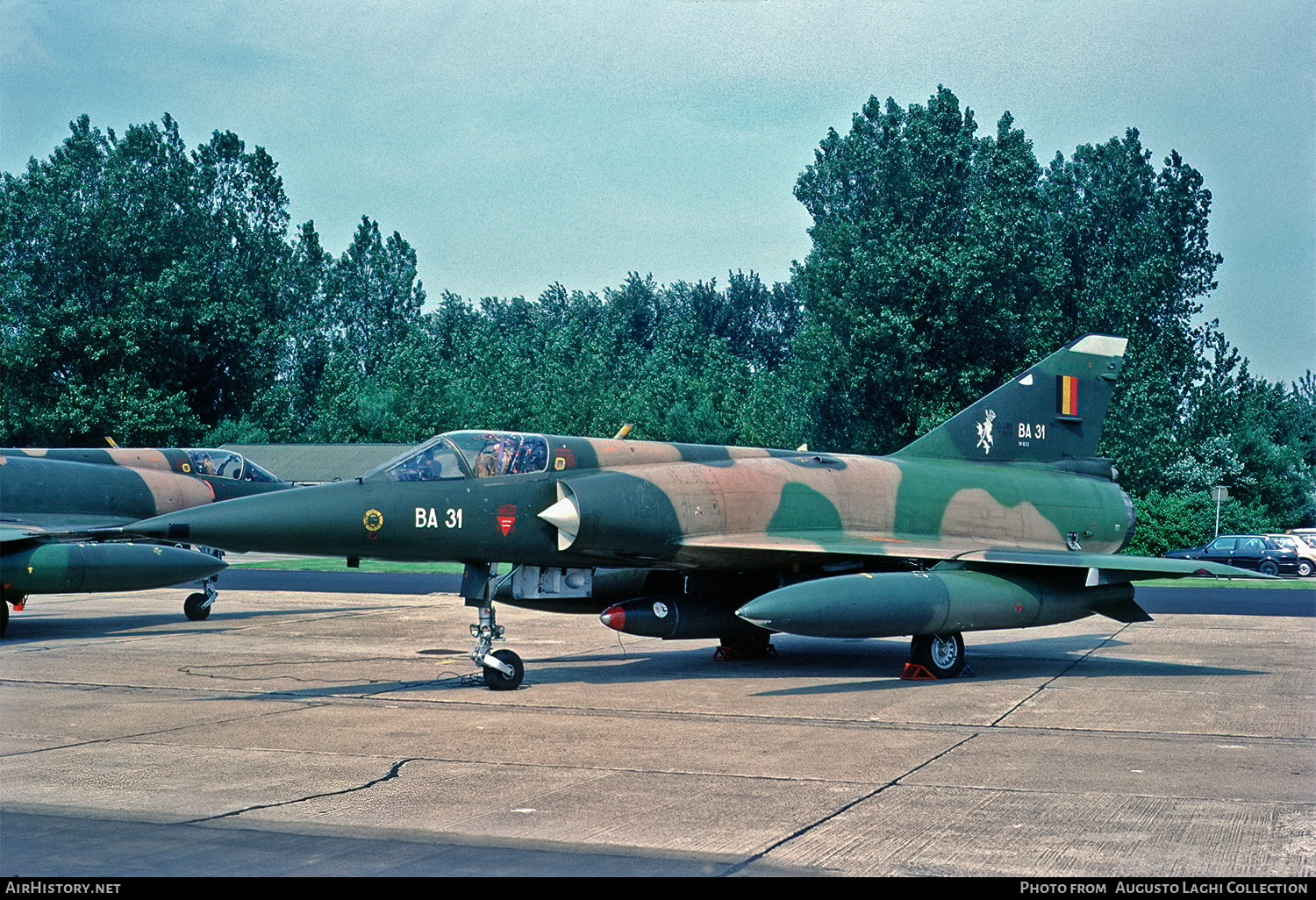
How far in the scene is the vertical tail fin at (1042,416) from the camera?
658 inches

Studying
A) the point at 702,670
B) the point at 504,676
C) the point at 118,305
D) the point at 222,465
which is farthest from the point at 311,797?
the point at 118,305

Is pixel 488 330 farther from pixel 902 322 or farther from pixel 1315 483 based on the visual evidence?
pixel 1315 483

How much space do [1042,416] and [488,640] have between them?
842 cm

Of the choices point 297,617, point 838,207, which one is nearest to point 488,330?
point 838,207

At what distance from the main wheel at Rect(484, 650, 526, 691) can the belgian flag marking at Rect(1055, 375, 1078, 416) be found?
336 inches

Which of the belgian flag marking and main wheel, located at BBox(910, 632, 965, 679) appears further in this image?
the belgian flag marking

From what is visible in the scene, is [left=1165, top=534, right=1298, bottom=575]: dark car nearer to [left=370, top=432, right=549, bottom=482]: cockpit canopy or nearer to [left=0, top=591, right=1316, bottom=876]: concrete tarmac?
[left=0, top=591, right=1316, bottom=876]: concrete tarmac

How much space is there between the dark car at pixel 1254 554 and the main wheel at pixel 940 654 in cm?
2694

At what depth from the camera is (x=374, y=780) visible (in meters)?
8.08

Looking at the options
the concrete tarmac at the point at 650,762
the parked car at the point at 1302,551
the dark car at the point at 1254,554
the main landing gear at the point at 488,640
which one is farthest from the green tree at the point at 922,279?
the main landing gear at the point at 488,640

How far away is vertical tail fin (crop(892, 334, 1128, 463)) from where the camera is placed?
54.9 feet

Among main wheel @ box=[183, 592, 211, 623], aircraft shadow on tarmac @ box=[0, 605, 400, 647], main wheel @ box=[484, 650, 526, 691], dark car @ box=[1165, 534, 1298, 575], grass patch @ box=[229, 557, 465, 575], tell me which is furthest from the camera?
dark car @ box=[1165, 534, 1298, 575]

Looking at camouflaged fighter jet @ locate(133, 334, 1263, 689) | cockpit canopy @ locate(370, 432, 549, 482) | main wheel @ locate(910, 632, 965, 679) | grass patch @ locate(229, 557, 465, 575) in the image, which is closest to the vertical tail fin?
camouflaged fighter jet @ locate(133, 334, 1263, 689)

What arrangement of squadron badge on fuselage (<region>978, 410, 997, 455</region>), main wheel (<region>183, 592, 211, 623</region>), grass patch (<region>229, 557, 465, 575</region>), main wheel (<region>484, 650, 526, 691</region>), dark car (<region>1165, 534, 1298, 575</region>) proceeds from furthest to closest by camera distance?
dark car (<region>1165, 534, 1298, 575</region>), grass patch (<region>229, 557, 465, 575</region>), main wheel (<region>183, 592, 211, 623</region>), squadron badge on fuselage (<region>978, 410, 997, 455</region>), main wheel (<region>484, 650, 526, 691</region>)
